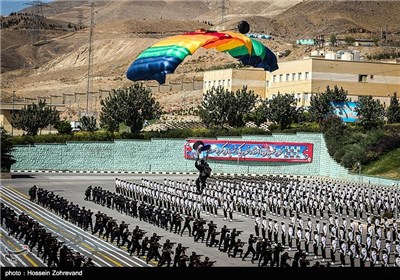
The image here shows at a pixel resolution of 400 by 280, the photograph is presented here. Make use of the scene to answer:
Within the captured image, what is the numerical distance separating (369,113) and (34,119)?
2877cm

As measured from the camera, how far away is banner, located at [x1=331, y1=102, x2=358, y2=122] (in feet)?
251

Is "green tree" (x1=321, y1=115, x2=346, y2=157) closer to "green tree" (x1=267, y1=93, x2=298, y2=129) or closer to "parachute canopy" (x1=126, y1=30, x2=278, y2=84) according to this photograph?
"green tree" (x1=267, y1=93, x2=298, y2=129)

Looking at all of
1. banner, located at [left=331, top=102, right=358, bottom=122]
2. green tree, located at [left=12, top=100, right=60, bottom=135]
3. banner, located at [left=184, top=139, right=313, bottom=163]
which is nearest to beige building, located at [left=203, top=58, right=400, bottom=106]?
banner, located at [left=331, top=102, right=358, bottom=122]

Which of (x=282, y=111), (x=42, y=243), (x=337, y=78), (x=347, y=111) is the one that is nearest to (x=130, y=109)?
(x=282, y=111)

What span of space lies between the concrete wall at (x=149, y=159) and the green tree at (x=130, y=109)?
19.1ft

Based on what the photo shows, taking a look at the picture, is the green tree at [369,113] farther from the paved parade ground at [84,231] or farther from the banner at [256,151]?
the paved parade ground at [84,231]

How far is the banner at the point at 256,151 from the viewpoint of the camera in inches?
2640

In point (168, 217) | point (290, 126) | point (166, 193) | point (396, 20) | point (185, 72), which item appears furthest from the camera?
point (396, 20)

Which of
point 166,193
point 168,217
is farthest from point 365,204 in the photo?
point 168,217

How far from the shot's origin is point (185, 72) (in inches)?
5487

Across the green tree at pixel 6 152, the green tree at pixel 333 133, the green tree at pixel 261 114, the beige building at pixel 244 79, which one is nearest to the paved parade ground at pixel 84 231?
the green tree at pixel 6 152

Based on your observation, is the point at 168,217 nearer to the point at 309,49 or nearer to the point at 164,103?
the point at 164,103

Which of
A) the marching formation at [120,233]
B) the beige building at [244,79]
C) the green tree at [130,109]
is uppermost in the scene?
the beige building at [244,79]

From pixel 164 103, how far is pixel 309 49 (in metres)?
28.0
